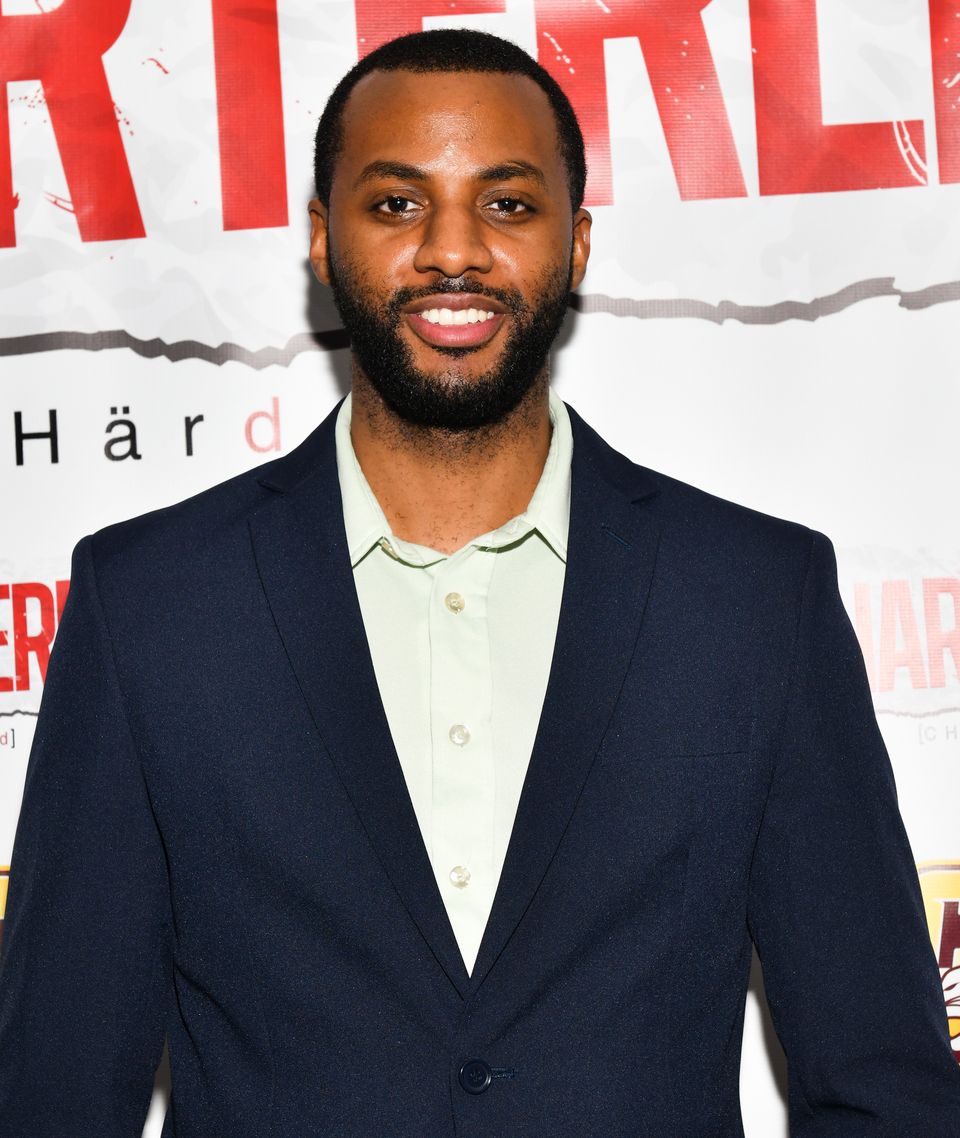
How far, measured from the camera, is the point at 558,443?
1.86 metres

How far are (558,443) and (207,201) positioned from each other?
89 cm

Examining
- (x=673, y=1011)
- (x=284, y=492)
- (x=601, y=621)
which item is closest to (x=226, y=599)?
(x=284, y=492)

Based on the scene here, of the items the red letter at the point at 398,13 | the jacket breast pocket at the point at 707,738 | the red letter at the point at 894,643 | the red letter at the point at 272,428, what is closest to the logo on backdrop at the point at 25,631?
the red letter at the point at 272,428

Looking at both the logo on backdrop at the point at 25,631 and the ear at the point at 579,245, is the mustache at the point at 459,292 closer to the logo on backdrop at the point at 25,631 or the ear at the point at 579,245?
the ear at the point at 579,245

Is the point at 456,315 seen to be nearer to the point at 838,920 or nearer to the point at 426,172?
the point at 426,172

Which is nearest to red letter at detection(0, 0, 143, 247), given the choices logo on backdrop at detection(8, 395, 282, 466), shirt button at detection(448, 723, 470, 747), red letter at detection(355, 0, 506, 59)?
logo on backdrop at detection(8, 395, 282, 466)

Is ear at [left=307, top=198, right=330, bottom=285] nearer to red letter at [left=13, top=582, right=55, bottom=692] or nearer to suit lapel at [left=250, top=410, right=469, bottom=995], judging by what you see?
suit lapel at [left=250, top=410, right=469, bottom=995]

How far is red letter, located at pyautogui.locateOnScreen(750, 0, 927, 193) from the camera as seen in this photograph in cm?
233

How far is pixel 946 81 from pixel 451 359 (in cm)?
117

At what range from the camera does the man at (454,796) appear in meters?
1.54

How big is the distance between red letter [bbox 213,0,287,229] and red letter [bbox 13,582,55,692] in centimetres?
72

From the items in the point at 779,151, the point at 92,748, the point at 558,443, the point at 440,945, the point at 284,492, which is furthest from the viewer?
the point at 779,151

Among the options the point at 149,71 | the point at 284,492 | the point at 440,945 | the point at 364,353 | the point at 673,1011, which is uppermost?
the point at 149,71

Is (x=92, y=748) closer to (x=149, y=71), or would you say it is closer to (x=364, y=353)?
(x=364, y=353)
